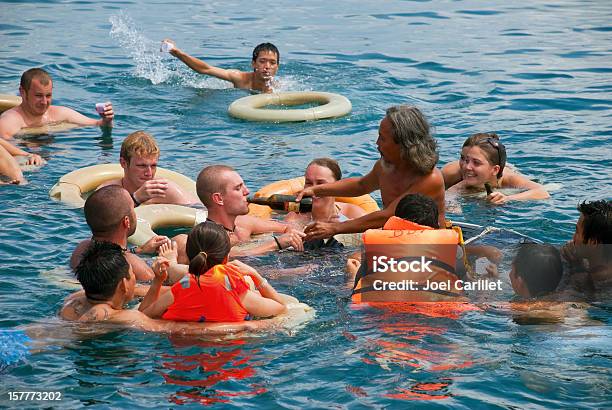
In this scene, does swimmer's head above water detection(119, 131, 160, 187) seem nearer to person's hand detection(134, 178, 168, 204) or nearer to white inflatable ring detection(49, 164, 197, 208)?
person's hand detection(134, 178, 168, 204)

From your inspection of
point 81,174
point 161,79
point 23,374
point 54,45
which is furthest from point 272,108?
point 23,374

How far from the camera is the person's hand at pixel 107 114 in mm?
11516

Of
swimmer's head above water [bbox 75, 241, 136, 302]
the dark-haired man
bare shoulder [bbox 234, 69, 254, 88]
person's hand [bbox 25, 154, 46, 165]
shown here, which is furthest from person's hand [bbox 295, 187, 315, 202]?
bare shoulder [bbox 234, 69, 254, 88]

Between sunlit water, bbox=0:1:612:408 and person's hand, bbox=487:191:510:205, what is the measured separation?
0.12 meters

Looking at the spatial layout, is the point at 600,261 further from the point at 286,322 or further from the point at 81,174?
the point at 81,174

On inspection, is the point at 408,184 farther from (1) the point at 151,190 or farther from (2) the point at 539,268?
(1) the point at 151,190

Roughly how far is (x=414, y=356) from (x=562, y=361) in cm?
94

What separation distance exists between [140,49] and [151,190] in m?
8.38

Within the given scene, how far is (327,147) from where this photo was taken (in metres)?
11.9

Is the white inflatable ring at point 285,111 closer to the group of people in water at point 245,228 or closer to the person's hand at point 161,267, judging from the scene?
the group of people in water at point 245,228

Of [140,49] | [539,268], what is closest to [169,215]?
[539,268]

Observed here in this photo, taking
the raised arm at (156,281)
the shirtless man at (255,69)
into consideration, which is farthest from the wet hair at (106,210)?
the shirtless man at (255,69)

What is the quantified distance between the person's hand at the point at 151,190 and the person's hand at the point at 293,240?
142 cm

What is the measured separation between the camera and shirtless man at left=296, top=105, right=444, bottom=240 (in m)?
7.62
